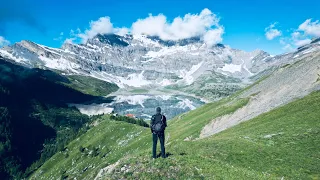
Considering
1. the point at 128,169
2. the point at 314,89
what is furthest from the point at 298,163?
the point at 314,89

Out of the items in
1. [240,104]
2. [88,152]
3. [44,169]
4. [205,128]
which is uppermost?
[240,104]

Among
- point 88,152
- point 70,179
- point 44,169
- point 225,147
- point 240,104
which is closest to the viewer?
point 225,147

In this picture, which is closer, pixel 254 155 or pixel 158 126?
pixel 158 126

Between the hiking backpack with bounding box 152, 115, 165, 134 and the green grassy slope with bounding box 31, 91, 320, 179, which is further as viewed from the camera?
the hiking backpack with bounding box 152, 115, 165, 134

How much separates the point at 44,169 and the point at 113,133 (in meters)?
47.2

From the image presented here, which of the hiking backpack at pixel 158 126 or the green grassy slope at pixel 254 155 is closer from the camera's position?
the green grassy slope at pixel 254 155

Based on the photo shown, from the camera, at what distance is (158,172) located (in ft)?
84.9

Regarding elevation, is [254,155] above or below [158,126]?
below

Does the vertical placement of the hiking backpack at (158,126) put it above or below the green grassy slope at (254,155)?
above

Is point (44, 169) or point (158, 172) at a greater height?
point (158, 172)

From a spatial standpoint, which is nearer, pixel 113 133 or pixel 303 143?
pixel 303 143

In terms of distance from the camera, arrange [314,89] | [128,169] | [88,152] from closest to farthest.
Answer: [128,169], [314,89], [88,152]

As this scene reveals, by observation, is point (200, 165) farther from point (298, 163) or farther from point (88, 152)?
point (88, 152)

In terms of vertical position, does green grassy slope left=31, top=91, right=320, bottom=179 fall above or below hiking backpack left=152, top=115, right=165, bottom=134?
below
